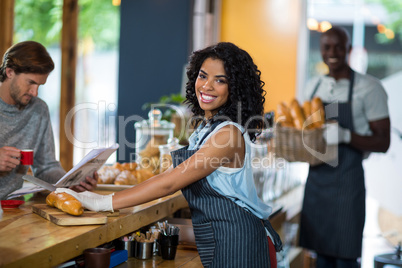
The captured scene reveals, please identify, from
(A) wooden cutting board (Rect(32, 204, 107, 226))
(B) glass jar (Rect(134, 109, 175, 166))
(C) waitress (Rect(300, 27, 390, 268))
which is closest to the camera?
(A) wooden cutting board (Rect(32, 204, 107, 226))

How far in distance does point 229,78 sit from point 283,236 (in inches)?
72.7

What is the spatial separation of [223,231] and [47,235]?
641 mm

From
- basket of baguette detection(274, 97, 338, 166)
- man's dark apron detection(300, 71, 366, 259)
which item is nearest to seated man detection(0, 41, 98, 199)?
basket of baguette detection(274, 97, 338, 166)

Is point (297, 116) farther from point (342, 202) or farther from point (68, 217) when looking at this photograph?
point (68, 217)

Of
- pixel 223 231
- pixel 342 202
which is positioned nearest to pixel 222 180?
pixel 223 231

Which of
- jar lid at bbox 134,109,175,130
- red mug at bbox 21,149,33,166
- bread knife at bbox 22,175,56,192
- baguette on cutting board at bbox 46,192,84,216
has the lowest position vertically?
baguette on cutting board at bbox 46,192,84,216

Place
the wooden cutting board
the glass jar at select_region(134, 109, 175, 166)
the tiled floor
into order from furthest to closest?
the tiled floor, the glass jar at select_region(134, 109, 175, 166), the wooden cutting board

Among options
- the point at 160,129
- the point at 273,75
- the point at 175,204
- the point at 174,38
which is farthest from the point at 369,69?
the point at 175,204

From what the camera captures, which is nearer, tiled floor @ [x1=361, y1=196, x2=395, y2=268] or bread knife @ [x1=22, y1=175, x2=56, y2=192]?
bread knife @ [x1=22, y1=175, x2=56, y2=192]

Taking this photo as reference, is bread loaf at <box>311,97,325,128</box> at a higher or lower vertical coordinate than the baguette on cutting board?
higher

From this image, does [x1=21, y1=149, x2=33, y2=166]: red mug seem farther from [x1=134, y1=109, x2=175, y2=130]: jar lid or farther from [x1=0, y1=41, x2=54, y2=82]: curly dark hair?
[x1=134, y1=109, x2=175, y2=130]: jar lid

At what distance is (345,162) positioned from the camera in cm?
338

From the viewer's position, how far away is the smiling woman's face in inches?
77.9

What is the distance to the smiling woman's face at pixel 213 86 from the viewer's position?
1.98m
